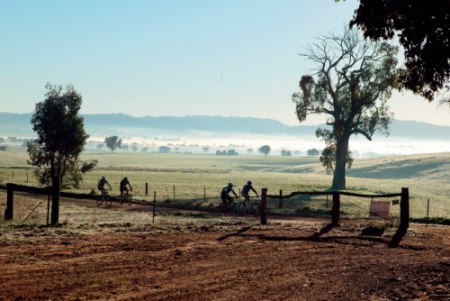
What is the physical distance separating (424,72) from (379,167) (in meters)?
118

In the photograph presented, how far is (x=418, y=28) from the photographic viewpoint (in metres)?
15.2

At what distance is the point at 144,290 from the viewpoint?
10.1 metres

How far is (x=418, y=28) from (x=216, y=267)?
31.8 feet

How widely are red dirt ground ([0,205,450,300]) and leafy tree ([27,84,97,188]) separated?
29961 mm

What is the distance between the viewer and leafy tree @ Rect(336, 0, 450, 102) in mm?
14695

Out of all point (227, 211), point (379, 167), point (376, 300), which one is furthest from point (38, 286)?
point (379, 167)

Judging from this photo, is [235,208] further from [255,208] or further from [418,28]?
[418,28]

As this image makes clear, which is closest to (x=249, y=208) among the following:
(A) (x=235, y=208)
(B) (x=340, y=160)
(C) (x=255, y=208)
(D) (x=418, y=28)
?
(C) (x=255, y=208)

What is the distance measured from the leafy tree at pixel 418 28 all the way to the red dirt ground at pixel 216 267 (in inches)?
239

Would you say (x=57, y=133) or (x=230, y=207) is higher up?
(x=57, y=133)

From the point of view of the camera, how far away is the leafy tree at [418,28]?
14.7 metres

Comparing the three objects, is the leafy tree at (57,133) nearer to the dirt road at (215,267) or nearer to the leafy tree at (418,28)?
the dirt road at (215,267)

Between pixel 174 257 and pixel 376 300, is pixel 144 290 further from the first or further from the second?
pixel 376 300

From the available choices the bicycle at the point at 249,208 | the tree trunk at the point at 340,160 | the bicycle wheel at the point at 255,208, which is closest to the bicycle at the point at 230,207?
the bicycle at the point at 249,208
